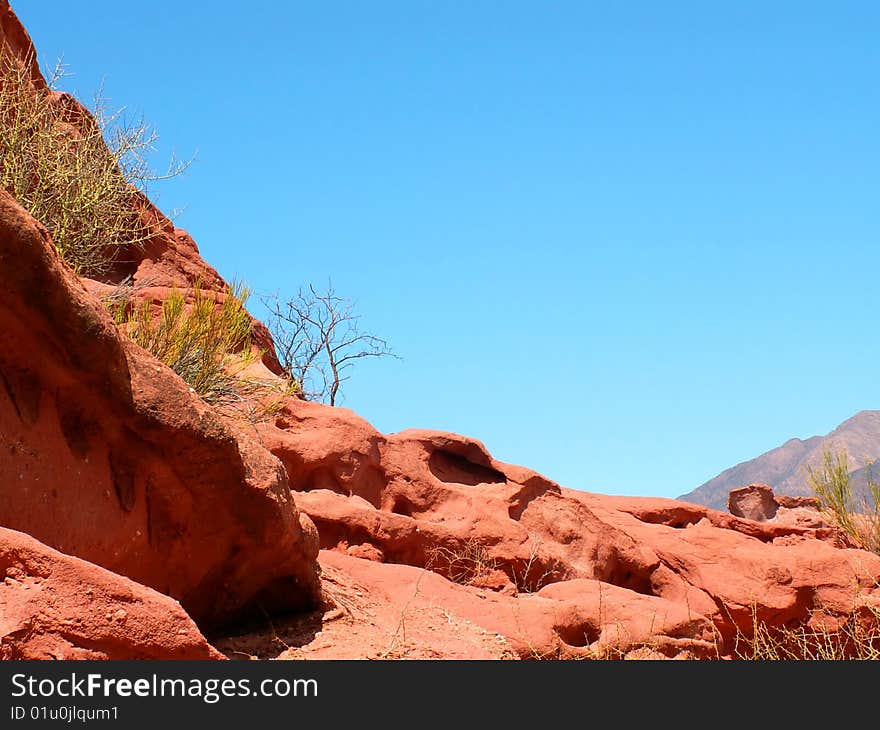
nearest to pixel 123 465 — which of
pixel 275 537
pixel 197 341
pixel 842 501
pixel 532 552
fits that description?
pixel 275 537

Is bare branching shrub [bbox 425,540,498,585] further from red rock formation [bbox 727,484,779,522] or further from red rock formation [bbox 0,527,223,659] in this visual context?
red rock formation [bbox 727,484,779,522]

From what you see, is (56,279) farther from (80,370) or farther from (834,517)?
(834,517)

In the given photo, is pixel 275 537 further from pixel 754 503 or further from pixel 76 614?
pixel 754 503

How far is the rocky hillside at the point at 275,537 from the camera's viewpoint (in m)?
4.69

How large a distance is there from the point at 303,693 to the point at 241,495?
2.43m

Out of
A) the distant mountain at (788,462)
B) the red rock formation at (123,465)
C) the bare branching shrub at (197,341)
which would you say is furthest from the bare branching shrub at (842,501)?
the distant mountain at (788,462)

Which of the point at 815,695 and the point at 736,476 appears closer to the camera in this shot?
the point at 815,695

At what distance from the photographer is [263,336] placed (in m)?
13.2

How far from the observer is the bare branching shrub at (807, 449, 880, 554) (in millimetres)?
13812

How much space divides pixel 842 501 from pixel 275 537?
1066cm

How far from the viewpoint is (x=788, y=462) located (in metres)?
83.4

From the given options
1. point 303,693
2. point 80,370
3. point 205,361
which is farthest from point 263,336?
point 303,693

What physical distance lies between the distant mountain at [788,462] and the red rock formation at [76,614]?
74.7 metres

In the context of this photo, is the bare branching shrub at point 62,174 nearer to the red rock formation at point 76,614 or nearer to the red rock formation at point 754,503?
the red rock formation at point 76,614
